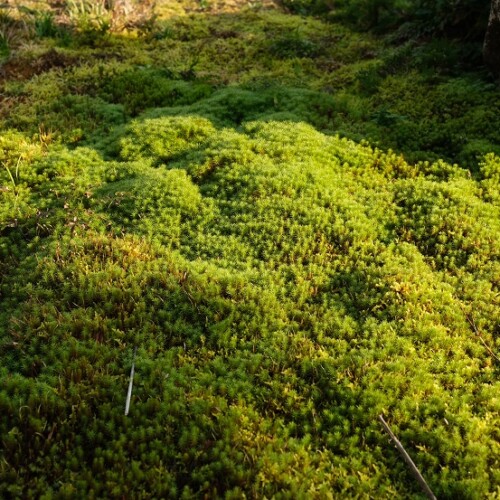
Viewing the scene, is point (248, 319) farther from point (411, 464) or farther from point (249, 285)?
point (411, 464)

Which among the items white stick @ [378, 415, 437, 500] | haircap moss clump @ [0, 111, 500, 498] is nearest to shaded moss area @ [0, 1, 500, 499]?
haircap moss clump @ [0, 111, 500, 498]

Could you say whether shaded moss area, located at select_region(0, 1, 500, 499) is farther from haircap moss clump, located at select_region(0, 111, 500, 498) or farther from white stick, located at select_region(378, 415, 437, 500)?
white stick, located at select_region(378, 415, 437, 500)

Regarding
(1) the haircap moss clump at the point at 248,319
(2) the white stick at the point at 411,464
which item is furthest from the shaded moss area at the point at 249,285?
(2) the white stick at the point at 411,464

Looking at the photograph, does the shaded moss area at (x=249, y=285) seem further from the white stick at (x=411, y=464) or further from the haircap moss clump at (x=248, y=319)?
the white stick at (x=411, y=464)

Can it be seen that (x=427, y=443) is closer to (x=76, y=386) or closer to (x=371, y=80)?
(x=76, y=386)

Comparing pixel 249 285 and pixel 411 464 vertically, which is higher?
pixel 249 285

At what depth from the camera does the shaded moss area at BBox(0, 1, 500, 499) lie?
14.6ft

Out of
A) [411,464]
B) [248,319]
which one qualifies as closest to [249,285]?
[248,319]

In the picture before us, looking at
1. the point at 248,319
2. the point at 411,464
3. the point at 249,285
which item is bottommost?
the point at 411,464

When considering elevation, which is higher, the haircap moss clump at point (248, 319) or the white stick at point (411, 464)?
the haircap moss clump at point (248, 319)

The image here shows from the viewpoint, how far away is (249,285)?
6152 millimetres

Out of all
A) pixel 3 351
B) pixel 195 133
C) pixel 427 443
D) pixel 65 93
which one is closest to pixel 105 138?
pixel 195 133

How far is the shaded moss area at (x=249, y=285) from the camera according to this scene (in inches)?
175

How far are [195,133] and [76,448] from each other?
6.57 meters
